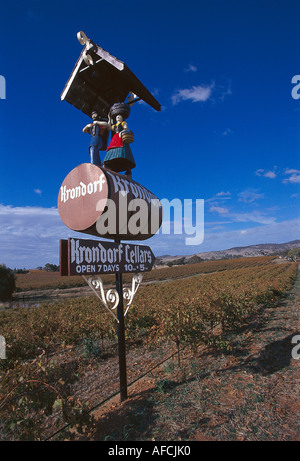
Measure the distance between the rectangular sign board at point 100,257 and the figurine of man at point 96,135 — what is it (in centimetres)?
194

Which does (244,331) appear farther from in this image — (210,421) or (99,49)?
(99,49)

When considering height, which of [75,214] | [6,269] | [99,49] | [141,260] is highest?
[99,49]

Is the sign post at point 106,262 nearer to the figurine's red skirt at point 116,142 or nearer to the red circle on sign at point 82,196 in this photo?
the red circle on sign at point 82,196

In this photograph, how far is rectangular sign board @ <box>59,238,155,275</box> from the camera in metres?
3.31

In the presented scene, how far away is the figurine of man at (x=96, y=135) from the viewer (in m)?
5.02

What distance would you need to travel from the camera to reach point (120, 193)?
4.11m

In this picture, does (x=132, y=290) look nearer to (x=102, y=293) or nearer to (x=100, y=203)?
(x=102, y=293)

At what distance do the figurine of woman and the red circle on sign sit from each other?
3.95ft

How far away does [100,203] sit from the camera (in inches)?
150

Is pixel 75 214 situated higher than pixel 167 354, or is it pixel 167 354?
pixel 75 214

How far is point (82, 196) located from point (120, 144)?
5.79 feet

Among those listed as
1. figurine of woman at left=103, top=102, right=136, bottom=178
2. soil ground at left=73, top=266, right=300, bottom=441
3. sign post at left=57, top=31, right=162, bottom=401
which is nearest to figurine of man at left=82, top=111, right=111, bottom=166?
sign post at left=57, top=31, right=162, bottom=401
